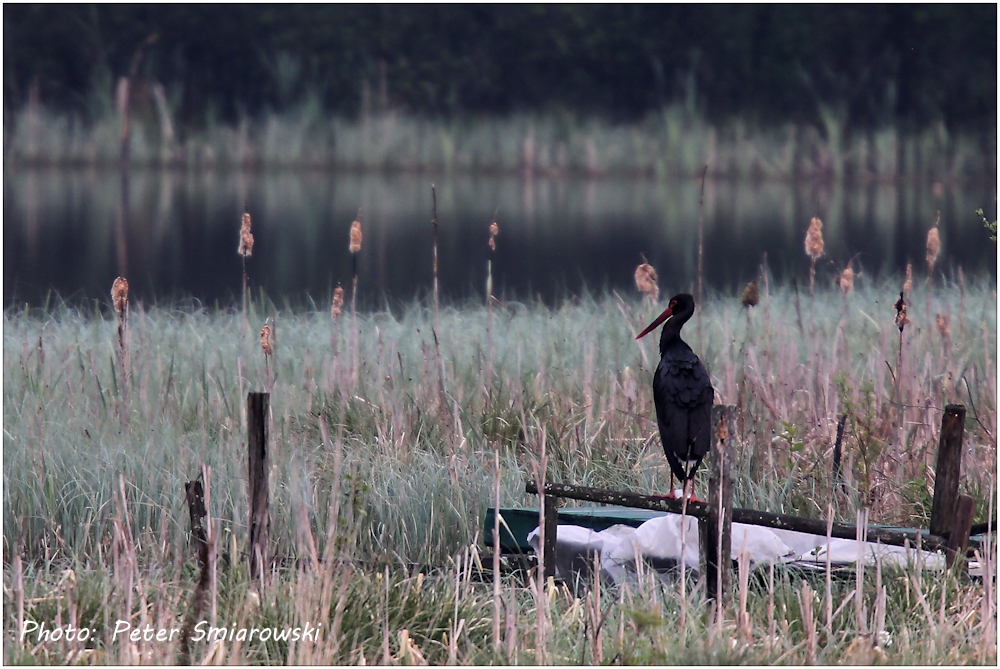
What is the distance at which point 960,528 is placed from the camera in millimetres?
3160

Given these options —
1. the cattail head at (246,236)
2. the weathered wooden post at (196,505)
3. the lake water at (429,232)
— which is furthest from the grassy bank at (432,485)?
the lake water at (429,232)

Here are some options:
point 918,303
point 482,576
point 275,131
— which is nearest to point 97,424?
point 482,576

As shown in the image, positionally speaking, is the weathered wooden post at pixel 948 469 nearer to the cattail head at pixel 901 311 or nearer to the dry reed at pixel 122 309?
the cattail head at pixel 901 311

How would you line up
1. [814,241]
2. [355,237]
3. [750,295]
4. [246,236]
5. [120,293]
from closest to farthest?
[120,293], [750,295], [246,236], [355,237], [814,241]

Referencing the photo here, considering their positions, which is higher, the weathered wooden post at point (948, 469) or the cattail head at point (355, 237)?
the cattail head at point (355, 237)

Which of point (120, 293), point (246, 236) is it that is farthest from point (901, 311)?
point (120, 293)

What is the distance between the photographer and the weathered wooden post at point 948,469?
10.2 ft

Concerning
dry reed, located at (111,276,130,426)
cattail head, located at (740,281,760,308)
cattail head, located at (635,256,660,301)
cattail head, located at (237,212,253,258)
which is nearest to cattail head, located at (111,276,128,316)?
dry reed, located at (111,276,130,426)

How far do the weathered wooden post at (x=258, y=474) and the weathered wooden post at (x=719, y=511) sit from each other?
3.88 ft

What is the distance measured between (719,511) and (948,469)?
0.69m

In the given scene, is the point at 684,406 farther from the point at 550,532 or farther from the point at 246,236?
the point at 246,236

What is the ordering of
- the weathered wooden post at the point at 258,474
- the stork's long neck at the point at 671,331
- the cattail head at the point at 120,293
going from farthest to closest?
the cattail head at the point at 120,293 → the stork's long neck at the point at 671,331 → the weathered wooden post at the point at 258,474

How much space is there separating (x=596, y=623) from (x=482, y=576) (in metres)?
0.83

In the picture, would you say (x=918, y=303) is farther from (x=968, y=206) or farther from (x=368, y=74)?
(x=368, y=74)
